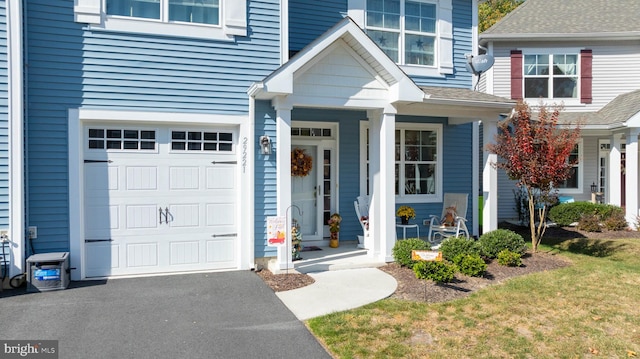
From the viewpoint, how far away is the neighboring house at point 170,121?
646cm

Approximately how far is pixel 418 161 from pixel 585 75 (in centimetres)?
696

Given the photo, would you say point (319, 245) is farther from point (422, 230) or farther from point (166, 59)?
point (166, 59)

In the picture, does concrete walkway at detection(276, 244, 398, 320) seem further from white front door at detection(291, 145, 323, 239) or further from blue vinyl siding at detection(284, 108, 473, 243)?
blue vinyl siding at detection(284, 108, 473, 243)

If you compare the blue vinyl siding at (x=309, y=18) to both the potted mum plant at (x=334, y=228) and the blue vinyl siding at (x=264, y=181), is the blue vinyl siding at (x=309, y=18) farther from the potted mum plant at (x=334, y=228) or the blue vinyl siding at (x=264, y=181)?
the potted mum plant at (x=334, y=228)

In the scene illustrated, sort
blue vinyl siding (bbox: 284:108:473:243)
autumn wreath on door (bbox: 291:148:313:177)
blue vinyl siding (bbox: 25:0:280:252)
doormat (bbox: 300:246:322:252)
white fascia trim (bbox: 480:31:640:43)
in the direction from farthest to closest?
white fascia trim (bbox: 480:31:640:43) → blue vinyl siding (bbox: 284:108:473:243) → autumn wreath on door (bbox: 291:148:313:177) → doormat (bbox: 300:246:322:252) → blue vinyl siding (bbox: 25:0:280:252)

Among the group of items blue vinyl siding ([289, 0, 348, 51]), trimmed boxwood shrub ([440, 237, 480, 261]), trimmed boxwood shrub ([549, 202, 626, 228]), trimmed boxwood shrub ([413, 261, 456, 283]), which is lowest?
trimmed boxwood shrub ([413, 261, 456, 283])

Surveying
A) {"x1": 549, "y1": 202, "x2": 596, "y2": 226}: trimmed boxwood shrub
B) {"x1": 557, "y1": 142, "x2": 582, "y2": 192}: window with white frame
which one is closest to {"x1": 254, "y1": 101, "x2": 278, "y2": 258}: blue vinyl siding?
{"x1": 549, "y1": 202, "x2": 596, "y2": 226}: trimmed boxwood shrub

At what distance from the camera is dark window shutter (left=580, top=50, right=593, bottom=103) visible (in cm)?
1298

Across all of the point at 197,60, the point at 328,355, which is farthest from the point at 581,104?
the point at 328,355

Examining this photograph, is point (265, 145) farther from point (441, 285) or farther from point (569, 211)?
point (569, 211)

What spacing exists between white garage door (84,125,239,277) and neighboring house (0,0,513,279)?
17mm

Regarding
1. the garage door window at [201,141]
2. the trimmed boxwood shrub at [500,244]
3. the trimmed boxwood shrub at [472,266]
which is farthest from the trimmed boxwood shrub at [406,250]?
the garage door window at [201,141]

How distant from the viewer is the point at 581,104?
13.1m

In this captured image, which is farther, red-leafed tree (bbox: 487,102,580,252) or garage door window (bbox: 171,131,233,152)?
red-leafed tree (bbox: 487,102,580,252)
